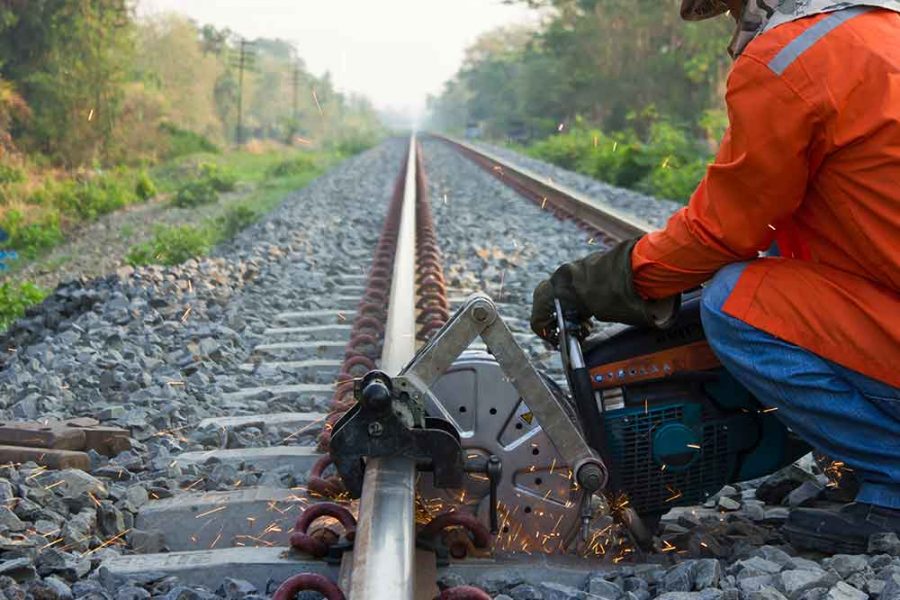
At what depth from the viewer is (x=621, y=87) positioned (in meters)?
36.2

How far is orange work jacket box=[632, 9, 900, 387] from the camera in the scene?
231cm

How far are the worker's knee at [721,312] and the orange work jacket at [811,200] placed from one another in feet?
0.08

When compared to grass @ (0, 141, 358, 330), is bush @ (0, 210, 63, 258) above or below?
below

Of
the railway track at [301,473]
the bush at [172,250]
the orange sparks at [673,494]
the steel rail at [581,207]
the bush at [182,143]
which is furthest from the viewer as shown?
the bush at [182,143]

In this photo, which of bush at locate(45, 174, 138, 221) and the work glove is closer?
the work glove

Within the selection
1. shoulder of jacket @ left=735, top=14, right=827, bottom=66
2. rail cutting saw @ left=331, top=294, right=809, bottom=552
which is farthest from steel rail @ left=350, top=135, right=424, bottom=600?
shoulder of jacket @ left=735, top=14, right=827, bottom=66

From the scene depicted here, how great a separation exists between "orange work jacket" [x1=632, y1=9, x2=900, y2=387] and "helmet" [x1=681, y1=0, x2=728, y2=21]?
354 millimetres

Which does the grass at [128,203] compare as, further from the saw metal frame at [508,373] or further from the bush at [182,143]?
the saw metal frame at [508,373]

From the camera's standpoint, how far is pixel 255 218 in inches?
478

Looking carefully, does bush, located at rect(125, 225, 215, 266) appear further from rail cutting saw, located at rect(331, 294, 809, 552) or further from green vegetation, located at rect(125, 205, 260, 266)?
rail cutting saw, located at rect(331, 294, 809, 552)

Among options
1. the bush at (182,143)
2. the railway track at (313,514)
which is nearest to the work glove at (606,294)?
the railway track at (313,514)

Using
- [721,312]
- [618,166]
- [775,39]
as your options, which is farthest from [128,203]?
[775,39]

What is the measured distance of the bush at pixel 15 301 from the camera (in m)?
7.60

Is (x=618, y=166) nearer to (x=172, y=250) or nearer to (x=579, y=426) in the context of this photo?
(x=172, y=250)
